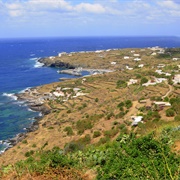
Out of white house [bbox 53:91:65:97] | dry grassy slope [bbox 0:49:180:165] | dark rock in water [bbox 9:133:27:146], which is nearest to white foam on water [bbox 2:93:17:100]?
dry grassy slope [bbox 0:49:180:165]

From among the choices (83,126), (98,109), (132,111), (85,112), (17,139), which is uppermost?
(132,111)

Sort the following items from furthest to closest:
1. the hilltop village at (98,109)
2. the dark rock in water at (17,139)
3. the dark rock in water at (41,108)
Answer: the dark rock in water at (41,108), the dark rock in water at (17,139), the hilltop village at (98,109)

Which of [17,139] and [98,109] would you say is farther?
[98,109]

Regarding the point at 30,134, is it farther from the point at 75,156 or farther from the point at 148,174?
the point at 148,174

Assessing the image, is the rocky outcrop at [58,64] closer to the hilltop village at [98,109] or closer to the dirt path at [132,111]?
the hilltop village at [98,109]

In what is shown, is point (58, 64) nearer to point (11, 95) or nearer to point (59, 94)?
point (11, 95)

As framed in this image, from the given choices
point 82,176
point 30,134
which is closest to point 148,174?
point 82,176

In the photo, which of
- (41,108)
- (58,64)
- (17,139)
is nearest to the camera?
(17,139)

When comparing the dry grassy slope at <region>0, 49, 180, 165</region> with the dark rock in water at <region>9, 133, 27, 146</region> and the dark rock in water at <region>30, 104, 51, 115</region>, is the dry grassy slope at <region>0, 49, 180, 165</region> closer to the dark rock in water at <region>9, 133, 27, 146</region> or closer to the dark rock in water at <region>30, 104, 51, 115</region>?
the dark rock in water at <region>9, 133, 27, 146</region>

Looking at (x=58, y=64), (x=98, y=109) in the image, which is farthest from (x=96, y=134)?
(x=58, y=64)

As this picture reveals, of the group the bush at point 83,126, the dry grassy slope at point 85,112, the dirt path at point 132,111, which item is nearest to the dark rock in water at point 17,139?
the dry grassy slope at point 85,112
